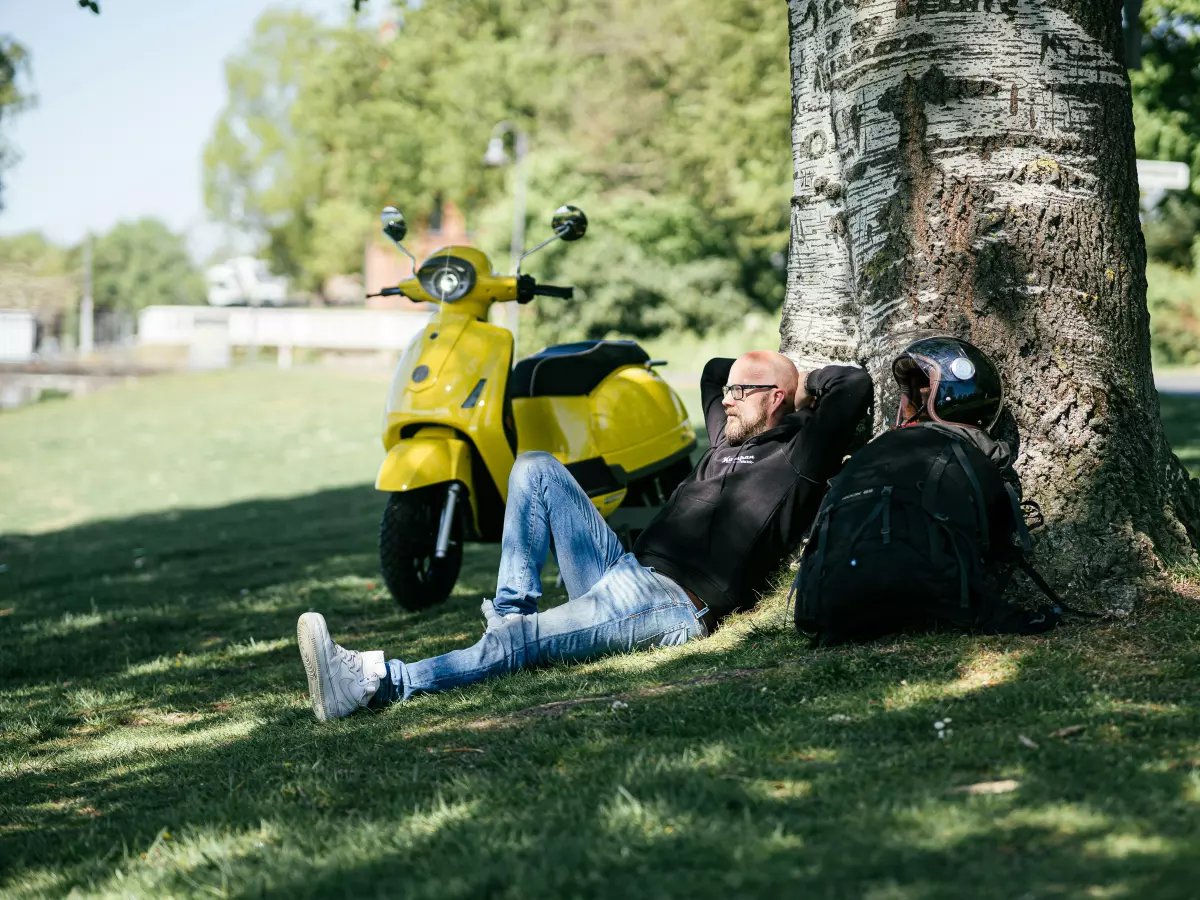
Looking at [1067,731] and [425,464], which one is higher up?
[425,464]

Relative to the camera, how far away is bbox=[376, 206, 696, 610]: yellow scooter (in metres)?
6.85

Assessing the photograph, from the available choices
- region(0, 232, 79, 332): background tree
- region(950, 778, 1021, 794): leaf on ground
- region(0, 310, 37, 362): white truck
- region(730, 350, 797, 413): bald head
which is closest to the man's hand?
region(730, 350, 797, 413): bald head

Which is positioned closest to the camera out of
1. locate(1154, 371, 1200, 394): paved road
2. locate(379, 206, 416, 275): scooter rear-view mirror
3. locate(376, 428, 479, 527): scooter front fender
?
locate(376, 428, 479, 527): scooter front fender

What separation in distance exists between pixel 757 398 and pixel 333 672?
6.75 feet

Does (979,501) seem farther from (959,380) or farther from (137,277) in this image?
(137,277)

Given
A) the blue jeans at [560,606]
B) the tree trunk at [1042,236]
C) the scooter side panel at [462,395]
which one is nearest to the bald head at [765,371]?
the tree trunk at [1042,236]

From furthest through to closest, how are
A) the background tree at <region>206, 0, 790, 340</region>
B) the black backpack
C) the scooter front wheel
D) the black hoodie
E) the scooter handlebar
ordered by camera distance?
1. the background tree at <region>206, 0, 790, 340</region>
2. the scooter handlebar
3. the scooter front wheel
4. the black hoodie
5. the black backpack

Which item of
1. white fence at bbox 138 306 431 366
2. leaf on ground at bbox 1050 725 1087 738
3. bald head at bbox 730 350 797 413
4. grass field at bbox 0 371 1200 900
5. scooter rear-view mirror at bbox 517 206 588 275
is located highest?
white fence at bbox 138 306 431 366

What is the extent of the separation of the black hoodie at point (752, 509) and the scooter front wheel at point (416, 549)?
171 centimetres

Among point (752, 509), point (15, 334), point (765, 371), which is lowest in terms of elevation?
point (752, 509)

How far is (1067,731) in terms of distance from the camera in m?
3.66

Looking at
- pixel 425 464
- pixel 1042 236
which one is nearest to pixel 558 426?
pixel 425 464

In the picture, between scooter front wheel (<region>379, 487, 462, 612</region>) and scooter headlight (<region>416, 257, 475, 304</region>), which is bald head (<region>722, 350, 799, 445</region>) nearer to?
scooter front wheel (<region>379, 487, 462, 612</region>)

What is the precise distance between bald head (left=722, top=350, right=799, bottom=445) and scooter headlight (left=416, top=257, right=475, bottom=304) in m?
1.99
